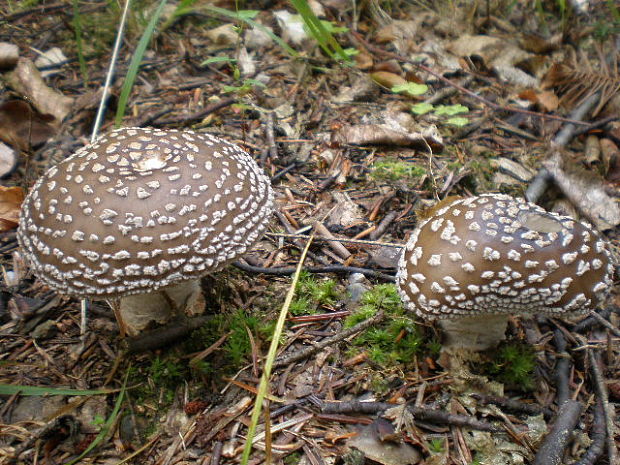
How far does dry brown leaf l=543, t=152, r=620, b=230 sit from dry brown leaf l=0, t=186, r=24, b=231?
469cm

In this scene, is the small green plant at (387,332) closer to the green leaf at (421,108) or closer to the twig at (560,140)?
the twig at (560,140)

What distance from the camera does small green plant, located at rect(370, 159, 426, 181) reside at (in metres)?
4.36

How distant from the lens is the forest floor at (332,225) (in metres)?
2.79

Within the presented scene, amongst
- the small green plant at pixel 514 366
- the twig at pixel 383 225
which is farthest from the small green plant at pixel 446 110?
the small green plant at pixel 514 366

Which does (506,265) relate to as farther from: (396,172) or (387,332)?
(396,172)

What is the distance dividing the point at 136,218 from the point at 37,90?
10.4 ft

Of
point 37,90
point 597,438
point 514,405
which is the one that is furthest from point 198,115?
point 597,438

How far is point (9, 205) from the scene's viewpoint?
12.5 feet

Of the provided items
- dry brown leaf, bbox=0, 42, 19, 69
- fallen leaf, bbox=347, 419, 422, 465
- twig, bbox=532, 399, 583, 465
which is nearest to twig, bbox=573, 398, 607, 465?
twig, bbox=532, 399, 583, 465

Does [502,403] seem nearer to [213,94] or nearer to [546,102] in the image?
[546,102]

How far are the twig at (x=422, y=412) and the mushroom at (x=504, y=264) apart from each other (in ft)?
1.93

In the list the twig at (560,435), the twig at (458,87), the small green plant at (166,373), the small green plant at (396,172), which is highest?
the twig at (458,87)

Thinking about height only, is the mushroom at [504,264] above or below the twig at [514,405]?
above

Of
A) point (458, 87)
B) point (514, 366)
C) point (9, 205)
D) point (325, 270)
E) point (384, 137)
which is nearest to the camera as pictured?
point (514, 366)
